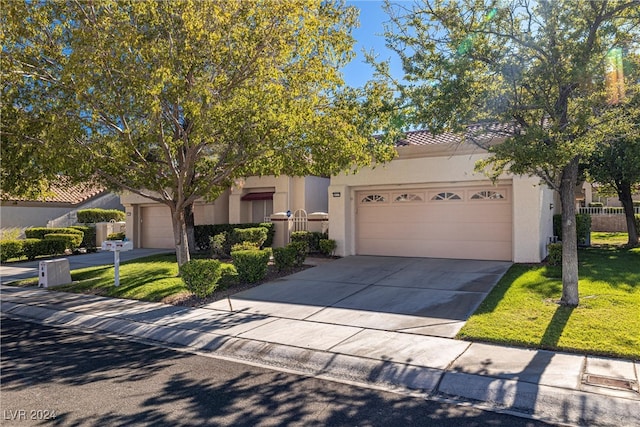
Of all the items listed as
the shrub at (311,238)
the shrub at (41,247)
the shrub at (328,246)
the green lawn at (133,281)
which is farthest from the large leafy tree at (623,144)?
the shrub at (41,247)

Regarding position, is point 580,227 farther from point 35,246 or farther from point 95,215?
point 95,215

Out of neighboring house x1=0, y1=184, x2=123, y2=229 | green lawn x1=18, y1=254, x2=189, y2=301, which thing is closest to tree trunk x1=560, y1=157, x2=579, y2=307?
green lawn x1=18, y1=254, x2=189, y2=301

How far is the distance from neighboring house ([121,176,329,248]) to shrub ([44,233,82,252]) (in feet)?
7.54

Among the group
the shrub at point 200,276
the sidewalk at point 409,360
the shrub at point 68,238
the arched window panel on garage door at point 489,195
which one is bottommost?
the sidewalk at point 409,360

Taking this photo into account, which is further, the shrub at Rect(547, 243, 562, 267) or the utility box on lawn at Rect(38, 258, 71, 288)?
the utility box on lawn at Rect(38, 258, 71, 288)

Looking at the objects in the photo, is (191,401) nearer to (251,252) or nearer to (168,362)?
(168,362)

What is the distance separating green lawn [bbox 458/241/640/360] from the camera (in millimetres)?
5785

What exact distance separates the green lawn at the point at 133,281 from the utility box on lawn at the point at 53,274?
1.10 feet

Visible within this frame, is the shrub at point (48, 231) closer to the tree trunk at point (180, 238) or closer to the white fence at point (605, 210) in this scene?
the tree trunk at point (180, 238)

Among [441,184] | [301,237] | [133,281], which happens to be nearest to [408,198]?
[441,184]

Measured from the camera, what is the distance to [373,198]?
14977 mm

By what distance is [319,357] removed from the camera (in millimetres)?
5762

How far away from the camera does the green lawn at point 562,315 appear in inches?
228

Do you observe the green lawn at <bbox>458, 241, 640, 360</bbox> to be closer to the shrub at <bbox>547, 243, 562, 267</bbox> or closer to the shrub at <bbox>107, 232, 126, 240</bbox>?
the shrub at <bbox>547, 243, 562, 267</bbox>
